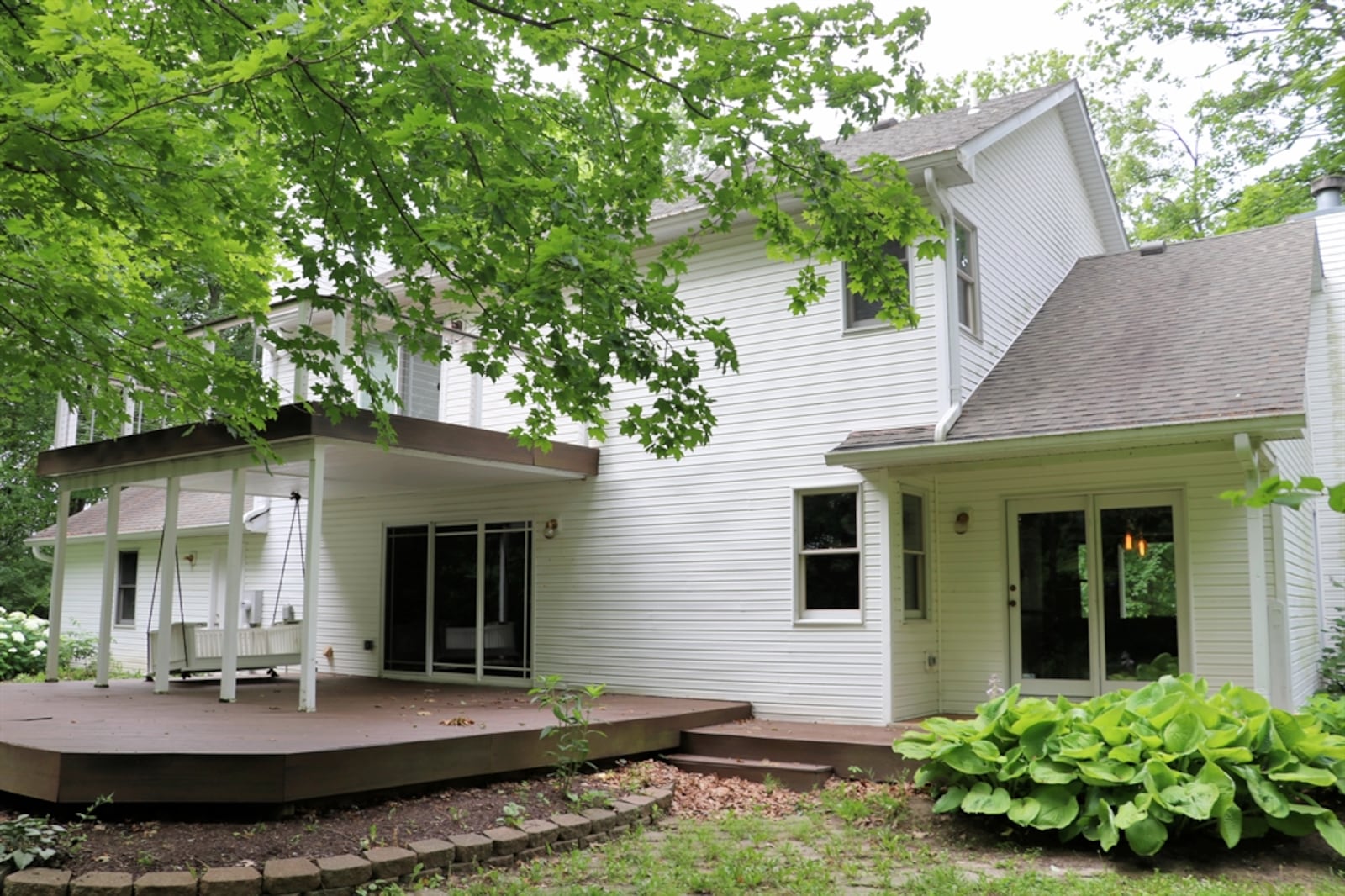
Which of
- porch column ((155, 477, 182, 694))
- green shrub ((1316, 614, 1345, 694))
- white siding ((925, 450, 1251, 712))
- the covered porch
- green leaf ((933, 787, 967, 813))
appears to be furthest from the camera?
green shrub ((1316, 614, 1345, 694))

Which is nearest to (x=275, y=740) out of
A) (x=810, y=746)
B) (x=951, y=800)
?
(x=810, y=746)

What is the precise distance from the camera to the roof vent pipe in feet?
45.3

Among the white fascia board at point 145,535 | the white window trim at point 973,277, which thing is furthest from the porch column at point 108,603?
the white window trim at point 973,277

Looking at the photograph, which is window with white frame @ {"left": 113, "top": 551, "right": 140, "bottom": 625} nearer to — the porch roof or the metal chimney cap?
the porch roof

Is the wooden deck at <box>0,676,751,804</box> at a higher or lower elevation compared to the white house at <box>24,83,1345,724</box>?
lower

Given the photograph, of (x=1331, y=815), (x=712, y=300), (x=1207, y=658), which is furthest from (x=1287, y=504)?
(x=712, y=300)

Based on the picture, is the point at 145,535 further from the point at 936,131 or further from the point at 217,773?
the point at 936,131

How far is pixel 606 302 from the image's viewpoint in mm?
5418

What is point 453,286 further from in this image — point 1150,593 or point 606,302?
point 1150,593

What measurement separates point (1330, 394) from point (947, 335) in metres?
6.49

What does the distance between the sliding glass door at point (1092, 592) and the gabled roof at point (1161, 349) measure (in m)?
1.07

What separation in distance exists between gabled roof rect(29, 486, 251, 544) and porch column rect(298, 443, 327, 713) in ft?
21.8

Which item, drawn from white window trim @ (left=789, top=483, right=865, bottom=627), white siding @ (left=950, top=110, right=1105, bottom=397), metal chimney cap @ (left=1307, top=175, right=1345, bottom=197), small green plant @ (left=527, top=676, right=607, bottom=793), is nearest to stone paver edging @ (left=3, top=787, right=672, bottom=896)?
small green plant @ (left=527, top=676, right=607, bottom=793)

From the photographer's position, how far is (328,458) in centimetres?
1039
